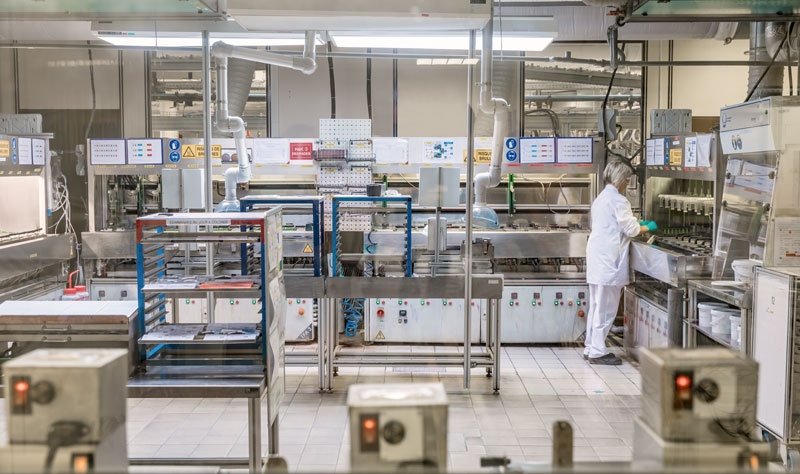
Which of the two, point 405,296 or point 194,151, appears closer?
point 405,296

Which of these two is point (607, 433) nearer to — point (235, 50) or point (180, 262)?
point (235, 50)

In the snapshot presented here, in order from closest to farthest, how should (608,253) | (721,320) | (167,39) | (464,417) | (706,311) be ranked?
(721,320)
(706,311)
(464,417)
(167,39)
(608,253)

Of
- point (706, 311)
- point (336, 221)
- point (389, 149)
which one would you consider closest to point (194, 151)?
point (389, 149)

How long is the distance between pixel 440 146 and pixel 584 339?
82.4 inches

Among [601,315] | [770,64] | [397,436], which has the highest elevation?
[770,64]

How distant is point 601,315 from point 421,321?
147 centimetres

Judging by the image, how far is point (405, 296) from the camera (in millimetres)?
5113

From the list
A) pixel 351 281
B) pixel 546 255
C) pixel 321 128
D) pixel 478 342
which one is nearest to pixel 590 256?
pixel 546 255

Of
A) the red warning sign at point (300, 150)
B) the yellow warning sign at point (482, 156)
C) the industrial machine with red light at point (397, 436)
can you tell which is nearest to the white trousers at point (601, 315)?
the yellow warning sign at point (482, 156)

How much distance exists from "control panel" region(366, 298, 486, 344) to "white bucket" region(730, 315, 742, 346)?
2.45m

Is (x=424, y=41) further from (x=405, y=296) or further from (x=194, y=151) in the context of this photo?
(x=194, y=151)

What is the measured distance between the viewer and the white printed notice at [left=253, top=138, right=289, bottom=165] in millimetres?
6785

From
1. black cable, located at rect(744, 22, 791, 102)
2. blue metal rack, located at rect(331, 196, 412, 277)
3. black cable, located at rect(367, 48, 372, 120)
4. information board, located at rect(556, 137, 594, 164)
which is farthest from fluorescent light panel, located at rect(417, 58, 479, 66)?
black cable, located at rect(744, 22, 791, 102)

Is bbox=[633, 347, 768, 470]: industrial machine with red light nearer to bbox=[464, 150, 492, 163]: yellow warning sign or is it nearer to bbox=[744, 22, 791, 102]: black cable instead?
bbox=[744, 22, 791, 102]: black cable
